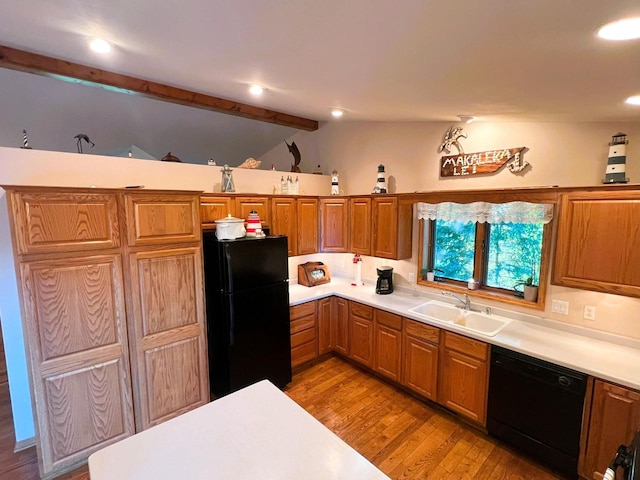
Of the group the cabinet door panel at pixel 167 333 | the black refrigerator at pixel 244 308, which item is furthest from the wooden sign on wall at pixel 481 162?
the cabinet door panel at pixel 167 333

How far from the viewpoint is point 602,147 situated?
2.20 meters

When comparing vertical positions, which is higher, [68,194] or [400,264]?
[68,194]

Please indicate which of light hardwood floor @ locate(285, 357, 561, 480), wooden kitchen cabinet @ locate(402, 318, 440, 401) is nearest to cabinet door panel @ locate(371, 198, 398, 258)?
wooden kitchen cabinet @ locate(402, 318, 440, 401)

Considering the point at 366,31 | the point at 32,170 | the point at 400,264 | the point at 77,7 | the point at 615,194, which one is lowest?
the point at 400,264

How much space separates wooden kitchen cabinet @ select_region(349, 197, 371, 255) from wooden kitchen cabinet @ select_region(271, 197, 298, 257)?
678mm

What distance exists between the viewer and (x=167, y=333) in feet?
8.15

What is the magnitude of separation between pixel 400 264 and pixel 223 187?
2.17 meters

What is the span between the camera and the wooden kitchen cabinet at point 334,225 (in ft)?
12.3

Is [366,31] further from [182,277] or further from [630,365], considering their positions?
[630,365]

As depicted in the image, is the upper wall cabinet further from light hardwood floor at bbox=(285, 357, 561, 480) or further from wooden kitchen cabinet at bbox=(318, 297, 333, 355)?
wooden kitchen cabinet at bbox=(318, 297, 333, 355)

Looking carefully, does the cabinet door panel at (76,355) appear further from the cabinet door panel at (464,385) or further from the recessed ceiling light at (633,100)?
the recessed ceiling light at (633,100)

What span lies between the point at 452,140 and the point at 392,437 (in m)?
2.76

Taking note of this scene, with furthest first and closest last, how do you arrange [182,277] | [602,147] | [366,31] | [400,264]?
[400,264]
[182,277]
[602,147]
[366,31]

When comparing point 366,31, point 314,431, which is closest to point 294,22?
point 366,31
